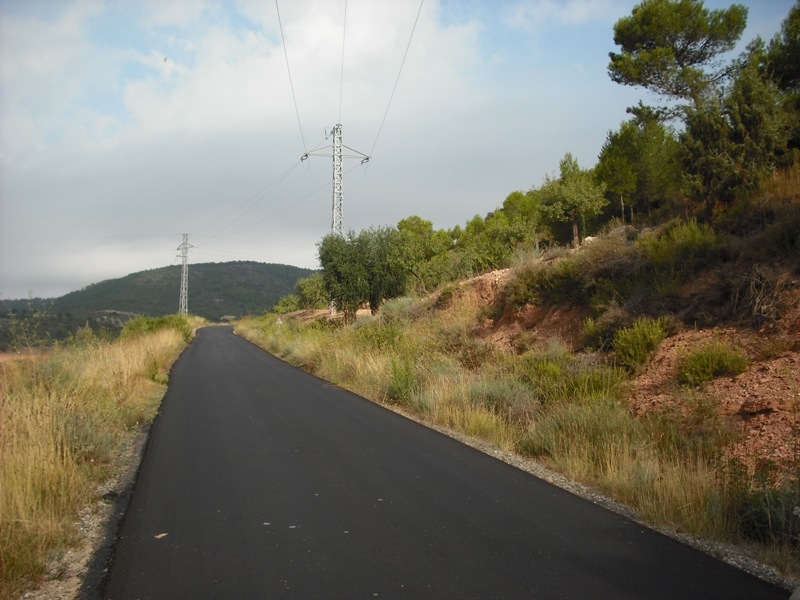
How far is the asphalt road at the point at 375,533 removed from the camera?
4488 millimetres

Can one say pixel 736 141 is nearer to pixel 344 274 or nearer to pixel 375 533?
pixel 375 533

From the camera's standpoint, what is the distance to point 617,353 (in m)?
12.4

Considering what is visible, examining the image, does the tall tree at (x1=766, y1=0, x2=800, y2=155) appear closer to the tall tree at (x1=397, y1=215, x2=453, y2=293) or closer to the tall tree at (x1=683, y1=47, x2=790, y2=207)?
the tall tree at (x1=683, y1=47, x2=790, y2=207)

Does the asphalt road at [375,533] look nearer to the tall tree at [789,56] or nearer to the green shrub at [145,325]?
the tall tree at [789,56]

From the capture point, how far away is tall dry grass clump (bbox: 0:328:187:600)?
5.32m

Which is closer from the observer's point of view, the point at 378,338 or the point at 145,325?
the point at 378,338

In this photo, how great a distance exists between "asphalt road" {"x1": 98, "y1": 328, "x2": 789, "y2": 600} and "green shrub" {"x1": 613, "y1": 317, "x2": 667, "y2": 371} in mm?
4664

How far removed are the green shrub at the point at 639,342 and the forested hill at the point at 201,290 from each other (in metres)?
94.1

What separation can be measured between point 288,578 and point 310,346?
66.5 feet

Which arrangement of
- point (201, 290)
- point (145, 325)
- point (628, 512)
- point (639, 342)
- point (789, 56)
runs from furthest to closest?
point (201, 290), point (145, 325), point (789, 56), point (639, 342), point (628, 512)

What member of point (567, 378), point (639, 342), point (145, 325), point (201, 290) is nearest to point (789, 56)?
point (639, 342)

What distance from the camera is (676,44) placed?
3058 centimetres

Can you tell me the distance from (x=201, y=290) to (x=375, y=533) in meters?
143

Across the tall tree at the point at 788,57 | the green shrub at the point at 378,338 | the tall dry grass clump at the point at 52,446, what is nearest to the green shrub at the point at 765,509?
the tall dry grass clump at the point at 52,446
